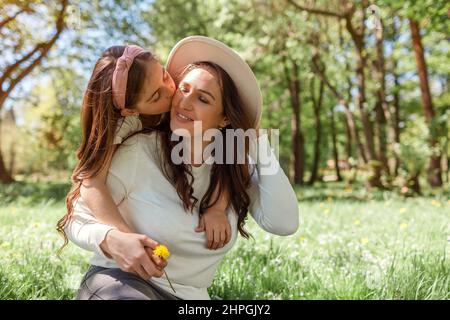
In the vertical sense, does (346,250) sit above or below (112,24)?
below

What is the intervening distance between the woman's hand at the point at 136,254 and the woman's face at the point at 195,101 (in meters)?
0.50

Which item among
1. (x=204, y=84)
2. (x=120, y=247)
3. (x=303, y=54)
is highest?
(x=303, y=54)

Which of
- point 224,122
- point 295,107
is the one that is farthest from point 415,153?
point 224,122

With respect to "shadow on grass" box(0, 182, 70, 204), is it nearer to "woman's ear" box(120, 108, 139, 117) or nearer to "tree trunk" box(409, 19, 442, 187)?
"woman's ear" box(120, 108, 139, 117)

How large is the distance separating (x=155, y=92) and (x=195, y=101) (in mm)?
170

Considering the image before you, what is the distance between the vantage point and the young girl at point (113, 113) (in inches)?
68.2

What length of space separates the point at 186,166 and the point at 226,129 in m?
0.25

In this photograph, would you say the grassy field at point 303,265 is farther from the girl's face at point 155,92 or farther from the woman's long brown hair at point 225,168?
the girl's face at point 155,92

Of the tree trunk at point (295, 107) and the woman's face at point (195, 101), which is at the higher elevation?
the tree trunk at point (295, 107)

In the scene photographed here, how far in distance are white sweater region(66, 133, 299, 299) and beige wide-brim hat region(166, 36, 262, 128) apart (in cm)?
18

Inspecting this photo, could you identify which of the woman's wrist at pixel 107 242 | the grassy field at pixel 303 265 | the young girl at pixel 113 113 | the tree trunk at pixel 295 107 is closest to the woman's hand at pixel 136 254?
the woman's wrist at pixel 107 242

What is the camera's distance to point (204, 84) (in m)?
1.89
